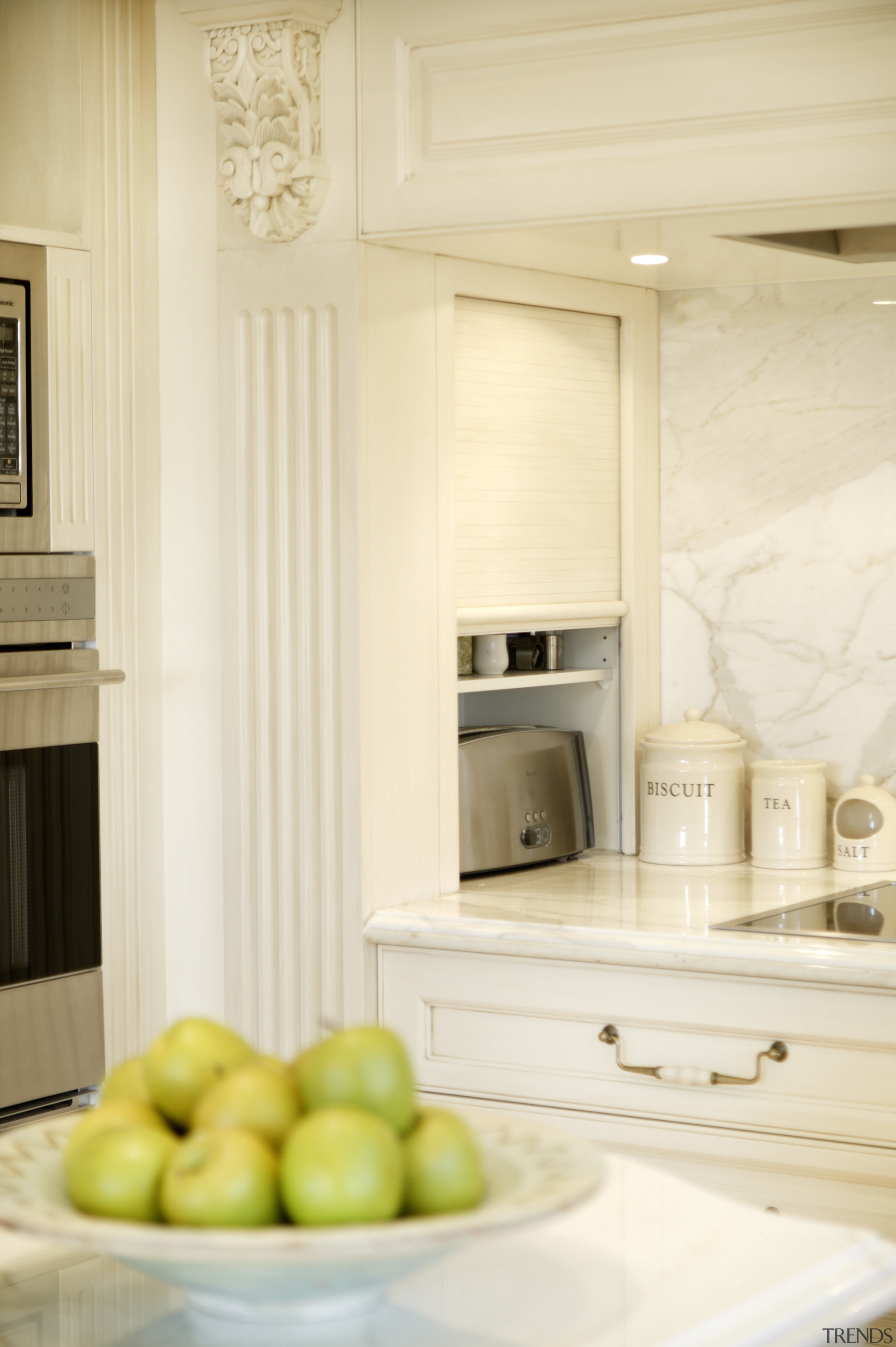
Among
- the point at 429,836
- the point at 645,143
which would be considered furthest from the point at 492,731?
the point at 645,143

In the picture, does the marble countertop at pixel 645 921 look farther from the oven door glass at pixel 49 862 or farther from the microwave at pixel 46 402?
the microwave at pixel 46 402

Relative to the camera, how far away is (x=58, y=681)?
6.93 feet

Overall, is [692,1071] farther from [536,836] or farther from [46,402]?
[46,402]

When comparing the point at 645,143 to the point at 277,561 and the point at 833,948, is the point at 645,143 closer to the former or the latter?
the point at 277,561

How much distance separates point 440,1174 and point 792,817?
180cm

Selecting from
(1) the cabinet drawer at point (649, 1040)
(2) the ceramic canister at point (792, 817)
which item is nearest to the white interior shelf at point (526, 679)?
(2) the ceramic canister at point (792, 817)

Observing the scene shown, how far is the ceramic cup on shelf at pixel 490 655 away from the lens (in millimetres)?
2527

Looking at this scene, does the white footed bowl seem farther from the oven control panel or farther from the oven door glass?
the oven control panel

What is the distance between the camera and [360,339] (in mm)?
2172

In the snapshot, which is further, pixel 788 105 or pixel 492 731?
pixel 492 731

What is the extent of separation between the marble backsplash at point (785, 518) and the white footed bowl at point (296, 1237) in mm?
1826

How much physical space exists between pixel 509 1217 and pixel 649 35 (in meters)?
1.67

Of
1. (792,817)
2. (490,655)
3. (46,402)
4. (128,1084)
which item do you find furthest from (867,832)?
(128,1084)

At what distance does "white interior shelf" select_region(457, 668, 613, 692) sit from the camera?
245cm
